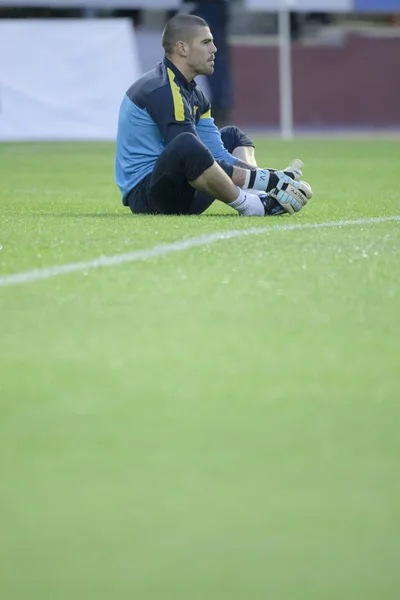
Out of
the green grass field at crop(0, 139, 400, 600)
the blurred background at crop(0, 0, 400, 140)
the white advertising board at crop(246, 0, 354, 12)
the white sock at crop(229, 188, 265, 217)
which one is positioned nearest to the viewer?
the green grass field at crop(0, 139, 400, 600)

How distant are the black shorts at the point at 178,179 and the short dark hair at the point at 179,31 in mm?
611

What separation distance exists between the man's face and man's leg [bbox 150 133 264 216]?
519 mm

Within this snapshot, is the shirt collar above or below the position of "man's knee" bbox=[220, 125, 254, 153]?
above

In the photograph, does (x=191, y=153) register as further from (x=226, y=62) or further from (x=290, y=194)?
(x=226, y=62)

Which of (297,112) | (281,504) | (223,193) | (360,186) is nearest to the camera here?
(281,504)

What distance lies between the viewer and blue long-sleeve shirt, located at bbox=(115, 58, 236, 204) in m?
6.12

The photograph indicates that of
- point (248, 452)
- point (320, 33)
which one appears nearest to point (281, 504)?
point (248, 452)

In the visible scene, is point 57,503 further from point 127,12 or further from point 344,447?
point 127,12

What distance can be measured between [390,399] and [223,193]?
3530 mm

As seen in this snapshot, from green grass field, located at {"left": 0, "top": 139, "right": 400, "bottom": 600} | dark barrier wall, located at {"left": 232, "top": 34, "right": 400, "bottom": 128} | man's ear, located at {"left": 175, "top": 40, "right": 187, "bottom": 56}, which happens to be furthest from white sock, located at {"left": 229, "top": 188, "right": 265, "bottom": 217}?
dark barrier wall, located at {"left": 232, "top": 34, "right": 400, "bottom": 128}

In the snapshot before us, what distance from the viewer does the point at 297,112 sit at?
2717 centimetres

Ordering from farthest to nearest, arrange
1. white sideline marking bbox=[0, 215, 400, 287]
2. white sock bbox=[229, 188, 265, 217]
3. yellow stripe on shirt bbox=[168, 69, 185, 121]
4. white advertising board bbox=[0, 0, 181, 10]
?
1. white advertising board bbox=[0, 0, 181, 10]
2. white sock bbox=[229, 188, 265, 217]
3. yellow stripe on shirt bbox=[168, 69, 185, 121]
4. white sideline marking bbox=[0, 215, 400, 287]

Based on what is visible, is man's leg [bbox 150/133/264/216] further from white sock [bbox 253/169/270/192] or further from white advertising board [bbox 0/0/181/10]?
white advertising board [bbox 0/0/181/10]

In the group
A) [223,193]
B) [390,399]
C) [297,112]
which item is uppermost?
[390,399]
